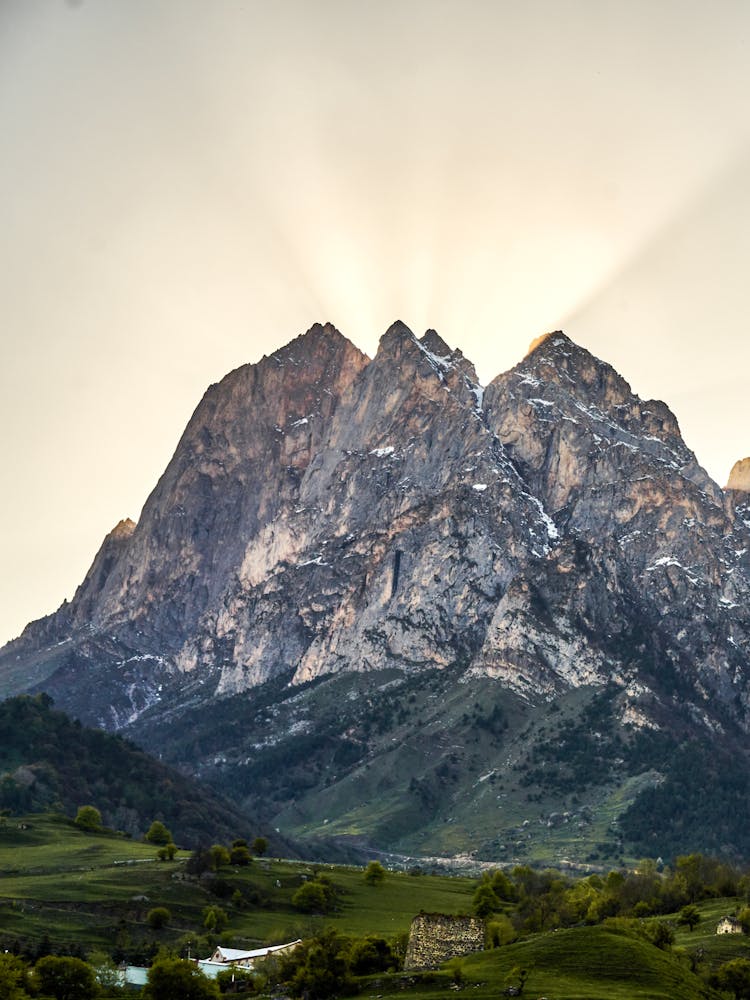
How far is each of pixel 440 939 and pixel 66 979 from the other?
36.4 metres

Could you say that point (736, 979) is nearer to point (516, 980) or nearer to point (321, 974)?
point (516, 980)

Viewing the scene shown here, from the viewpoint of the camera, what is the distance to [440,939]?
427 ft

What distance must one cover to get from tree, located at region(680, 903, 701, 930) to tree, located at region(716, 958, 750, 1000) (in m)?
52.0

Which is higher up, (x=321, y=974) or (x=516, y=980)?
(x=321, y=974)

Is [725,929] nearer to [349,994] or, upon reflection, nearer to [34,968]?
[349,994]

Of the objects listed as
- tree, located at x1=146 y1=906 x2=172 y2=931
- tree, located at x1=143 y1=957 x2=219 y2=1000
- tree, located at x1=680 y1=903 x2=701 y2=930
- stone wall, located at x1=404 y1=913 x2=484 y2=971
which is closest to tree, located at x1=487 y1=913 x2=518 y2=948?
stone wall, located at x1=404 y1=913 x2=484 y2=971

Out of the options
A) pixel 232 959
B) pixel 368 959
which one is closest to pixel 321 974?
pixel 368 959

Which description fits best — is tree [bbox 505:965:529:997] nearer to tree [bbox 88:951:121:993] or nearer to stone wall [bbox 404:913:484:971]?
stone wall [bbox 404:913:484:971]

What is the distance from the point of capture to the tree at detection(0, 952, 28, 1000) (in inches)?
4594

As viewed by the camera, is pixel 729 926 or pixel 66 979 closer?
pixel 66 979

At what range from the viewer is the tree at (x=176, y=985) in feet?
414

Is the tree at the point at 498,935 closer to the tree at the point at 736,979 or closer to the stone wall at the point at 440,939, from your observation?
the stone wall at the point at 440,939

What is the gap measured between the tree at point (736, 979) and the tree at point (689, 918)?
5204 centimetres

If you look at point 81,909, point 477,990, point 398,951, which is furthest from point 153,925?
point 477,990
